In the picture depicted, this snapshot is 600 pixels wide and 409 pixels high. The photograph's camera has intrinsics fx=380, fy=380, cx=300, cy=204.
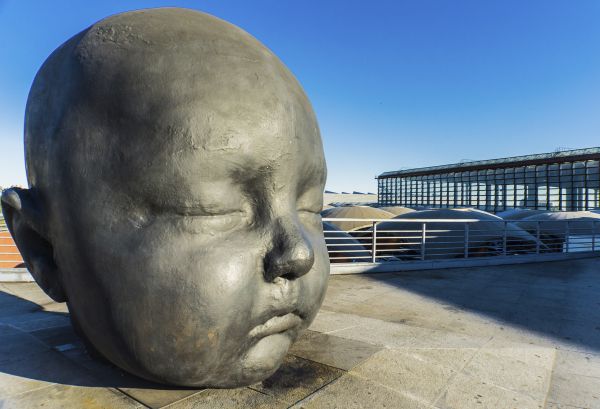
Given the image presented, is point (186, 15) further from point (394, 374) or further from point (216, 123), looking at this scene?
point (394, 374)

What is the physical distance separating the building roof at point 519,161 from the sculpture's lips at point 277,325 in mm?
40170

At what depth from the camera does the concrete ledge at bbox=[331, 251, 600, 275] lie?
26.2 ft

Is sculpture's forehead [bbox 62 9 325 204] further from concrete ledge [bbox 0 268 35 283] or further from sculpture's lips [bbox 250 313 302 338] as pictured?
concrete ledge [bbox 0 268 35 283]

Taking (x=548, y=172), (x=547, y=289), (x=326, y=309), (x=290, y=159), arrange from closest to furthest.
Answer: (x=290, y=159), (x=326, y=309), (x=547, y=289), (x=548, y=172)

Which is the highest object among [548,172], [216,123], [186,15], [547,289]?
[548,172]

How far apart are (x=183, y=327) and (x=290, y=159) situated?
44.3 inches

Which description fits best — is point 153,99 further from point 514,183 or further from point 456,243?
point 514,183

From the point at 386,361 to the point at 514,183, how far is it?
45.6m

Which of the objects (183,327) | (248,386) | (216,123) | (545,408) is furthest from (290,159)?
(545,408)

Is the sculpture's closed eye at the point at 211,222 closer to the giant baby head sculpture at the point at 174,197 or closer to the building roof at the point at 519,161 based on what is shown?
the giant baby head sculpture at the point at 174,197

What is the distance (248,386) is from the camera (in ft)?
8.68

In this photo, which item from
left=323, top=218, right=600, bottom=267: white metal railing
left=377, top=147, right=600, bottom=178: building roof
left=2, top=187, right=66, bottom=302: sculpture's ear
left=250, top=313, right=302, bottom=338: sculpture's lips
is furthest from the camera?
left=377, top=147, right=600, bottom=178: building roof

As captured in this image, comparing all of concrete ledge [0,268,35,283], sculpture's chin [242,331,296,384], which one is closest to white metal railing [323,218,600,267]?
sculpture's chin [242,331,296,384]

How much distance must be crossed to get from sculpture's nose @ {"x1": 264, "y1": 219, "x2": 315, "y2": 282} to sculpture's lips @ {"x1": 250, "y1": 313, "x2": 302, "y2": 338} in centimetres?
32
